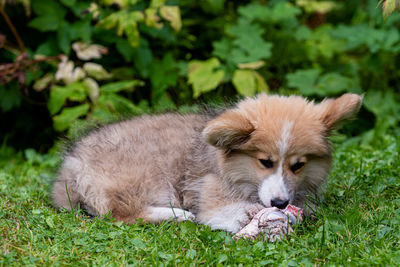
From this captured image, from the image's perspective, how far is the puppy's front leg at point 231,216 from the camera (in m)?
3.70

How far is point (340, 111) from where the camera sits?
3695 millimetres

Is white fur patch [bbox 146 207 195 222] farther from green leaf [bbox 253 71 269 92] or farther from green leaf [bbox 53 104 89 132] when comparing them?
green leaf [bbox 253 71 269 92]

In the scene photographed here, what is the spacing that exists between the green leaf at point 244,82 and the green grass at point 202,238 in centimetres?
215

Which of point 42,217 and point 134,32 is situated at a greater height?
point 134,32

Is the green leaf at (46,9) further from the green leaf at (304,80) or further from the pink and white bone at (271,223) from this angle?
the pink and white bone at (271,223)

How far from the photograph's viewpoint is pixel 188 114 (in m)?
4.70

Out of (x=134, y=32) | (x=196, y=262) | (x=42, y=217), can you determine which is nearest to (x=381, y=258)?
(x=196, y=262)

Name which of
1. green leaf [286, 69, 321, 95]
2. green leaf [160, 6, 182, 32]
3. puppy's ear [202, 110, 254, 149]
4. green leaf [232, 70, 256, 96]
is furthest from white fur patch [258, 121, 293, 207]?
green leaf [286, 69, 321, 95]

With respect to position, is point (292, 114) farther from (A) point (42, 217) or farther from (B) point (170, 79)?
(B) point (170, 79)

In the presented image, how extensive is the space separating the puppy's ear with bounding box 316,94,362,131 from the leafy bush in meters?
2.19

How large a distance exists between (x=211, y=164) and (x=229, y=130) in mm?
533

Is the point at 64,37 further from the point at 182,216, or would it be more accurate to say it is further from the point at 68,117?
the point at 182,216

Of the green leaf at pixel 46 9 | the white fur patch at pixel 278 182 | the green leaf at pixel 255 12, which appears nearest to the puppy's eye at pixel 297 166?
the white fur patch at pixel 278 182

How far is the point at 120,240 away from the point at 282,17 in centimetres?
455
